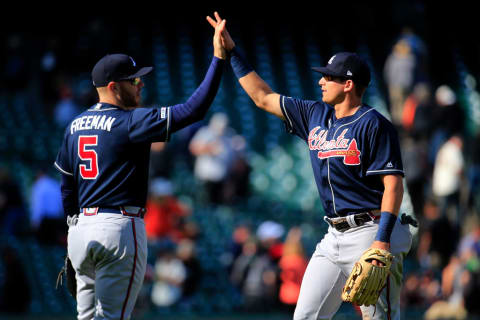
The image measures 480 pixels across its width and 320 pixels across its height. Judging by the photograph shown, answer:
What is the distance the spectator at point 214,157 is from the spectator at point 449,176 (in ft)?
9.40

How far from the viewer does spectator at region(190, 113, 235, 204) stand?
1197 cm

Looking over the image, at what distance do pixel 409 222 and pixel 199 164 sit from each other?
25.1 ft

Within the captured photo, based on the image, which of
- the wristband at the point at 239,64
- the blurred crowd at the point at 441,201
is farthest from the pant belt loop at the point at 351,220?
the blurred crowd at the point at 441,201

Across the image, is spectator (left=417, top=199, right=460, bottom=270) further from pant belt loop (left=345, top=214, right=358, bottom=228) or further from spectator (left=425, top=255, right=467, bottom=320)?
pant belt loop (left=345, top=214, right=358, bottom=228)

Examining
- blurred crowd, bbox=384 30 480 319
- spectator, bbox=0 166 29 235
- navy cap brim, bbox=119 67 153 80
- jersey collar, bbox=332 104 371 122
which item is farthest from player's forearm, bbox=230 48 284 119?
spectator, bbox=0 166 29 235

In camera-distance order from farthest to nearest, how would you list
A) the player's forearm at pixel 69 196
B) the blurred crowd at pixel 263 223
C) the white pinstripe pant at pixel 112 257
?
1. the blurred crowd at pixel 263 223
2. the player's forearm at pixel 69 196
3. the white pinstripe pant at pixel 112 257

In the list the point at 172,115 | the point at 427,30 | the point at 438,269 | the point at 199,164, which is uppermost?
the point at 427,30

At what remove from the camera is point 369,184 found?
4613 millimetres

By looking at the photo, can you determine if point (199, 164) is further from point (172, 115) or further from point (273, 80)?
point (172, 115)

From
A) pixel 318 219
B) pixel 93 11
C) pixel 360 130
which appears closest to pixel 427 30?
pixel 318 219

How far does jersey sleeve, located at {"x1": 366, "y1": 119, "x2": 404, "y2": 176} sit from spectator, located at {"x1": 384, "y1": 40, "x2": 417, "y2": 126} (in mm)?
8571

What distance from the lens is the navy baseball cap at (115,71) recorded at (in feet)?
15.4

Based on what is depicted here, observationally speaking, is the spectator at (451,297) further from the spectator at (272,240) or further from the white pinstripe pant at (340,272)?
the white pinstripe pant at (340,272)

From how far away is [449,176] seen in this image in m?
11.5
